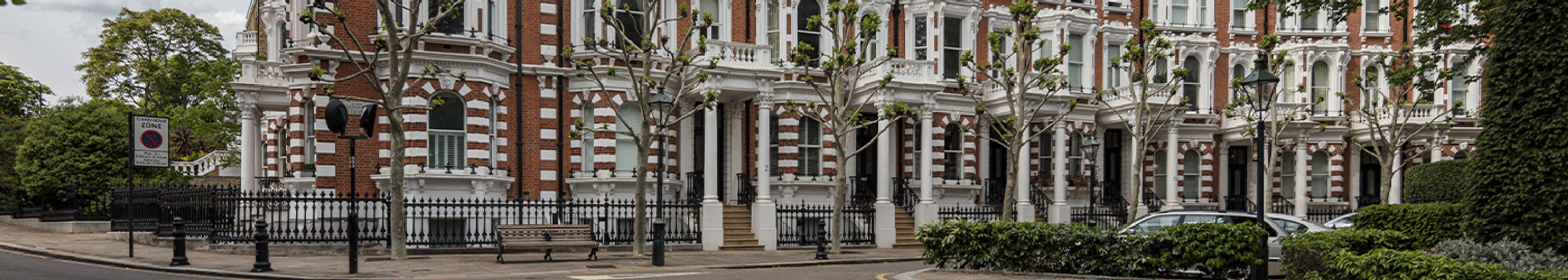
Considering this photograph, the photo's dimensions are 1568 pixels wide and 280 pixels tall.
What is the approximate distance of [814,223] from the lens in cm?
2692

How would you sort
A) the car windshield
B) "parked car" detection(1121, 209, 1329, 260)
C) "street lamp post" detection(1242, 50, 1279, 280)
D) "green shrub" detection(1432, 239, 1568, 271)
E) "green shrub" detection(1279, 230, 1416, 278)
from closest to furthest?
"green shrub" detection(1432, 239, 1568, 271) < "green shrub" detection(1279, 230, 1416, 278) < "street lamp post" detection(1242, 50, 1279, 280) < "parked car" detection(1121, 209, 1329, 260) < the car windshield

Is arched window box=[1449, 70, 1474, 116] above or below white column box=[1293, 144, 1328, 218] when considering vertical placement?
above

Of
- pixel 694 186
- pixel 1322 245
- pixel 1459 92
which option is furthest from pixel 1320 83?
pixel 1322 245

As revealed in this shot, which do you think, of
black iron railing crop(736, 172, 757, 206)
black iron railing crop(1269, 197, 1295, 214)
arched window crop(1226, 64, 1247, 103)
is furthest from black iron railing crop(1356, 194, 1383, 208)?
black iron railing crop(736, 172, 757, 206)

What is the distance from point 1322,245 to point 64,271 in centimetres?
1646

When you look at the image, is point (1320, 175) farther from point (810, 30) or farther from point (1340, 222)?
point (810, 30)

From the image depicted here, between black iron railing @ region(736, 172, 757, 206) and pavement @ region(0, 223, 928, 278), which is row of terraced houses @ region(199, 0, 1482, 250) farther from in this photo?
pavement @ region(0, 223, 928, 278)

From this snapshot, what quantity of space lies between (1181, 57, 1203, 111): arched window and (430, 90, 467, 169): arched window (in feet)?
76.5

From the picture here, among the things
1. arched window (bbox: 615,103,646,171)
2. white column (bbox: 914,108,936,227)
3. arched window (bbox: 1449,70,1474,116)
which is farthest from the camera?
arched window (bbox: 1449,70,1474,116)

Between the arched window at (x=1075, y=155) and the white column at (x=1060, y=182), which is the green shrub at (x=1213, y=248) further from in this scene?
the arched window at (x=1075, y=155)

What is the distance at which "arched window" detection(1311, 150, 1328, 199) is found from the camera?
3822 cm

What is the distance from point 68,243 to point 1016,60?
23.0 metres

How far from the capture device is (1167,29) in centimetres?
3562

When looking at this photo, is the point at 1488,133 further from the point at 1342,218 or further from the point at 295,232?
the point at 295,232
